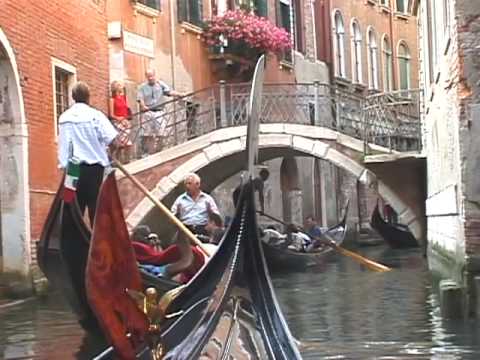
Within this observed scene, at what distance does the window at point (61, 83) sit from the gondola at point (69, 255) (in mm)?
4369

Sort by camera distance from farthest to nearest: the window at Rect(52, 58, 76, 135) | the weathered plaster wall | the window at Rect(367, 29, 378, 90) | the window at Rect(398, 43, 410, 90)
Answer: the window at Rect(398, 43, 410, 90) → the window at Rect(367, 29, 378, 90) → the window at Rect(52, 58, 76, 135) → the weathered plaster wall

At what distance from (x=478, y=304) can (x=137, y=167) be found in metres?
6.37

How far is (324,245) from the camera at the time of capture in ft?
43.9

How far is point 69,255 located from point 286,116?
25.4 ft

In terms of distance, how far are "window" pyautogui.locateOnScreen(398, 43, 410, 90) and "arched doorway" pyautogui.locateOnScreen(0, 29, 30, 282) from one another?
1526 cm

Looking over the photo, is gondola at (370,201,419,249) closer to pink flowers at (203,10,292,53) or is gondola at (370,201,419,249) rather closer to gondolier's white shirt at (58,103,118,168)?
pink flowers at (203,10,292,53)

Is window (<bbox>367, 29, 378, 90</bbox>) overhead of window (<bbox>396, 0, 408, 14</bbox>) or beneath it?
beneath

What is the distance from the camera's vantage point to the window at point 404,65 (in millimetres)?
23062

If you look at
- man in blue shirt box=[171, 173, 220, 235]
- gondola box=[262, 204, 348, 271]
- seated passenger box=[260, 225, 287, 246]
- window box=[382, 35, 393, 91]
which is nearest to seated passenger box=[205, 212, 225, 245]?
man in blue shirt box=[171, 173, 220, 235]

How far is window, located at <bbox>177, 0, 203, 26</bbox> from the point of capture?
41.5 ft

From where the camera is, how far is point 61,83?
992 centimetres

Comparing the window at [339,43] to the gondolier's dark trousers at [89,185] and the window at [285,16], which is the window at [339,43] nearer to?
the window at [285,16]

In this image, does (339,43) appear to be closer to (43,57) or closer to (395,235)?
(395,235)

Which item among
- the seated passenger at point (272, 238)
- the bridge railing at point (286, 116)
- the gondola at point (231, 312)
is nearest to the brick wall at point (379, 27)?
the bridge railing at point (286, 116)
